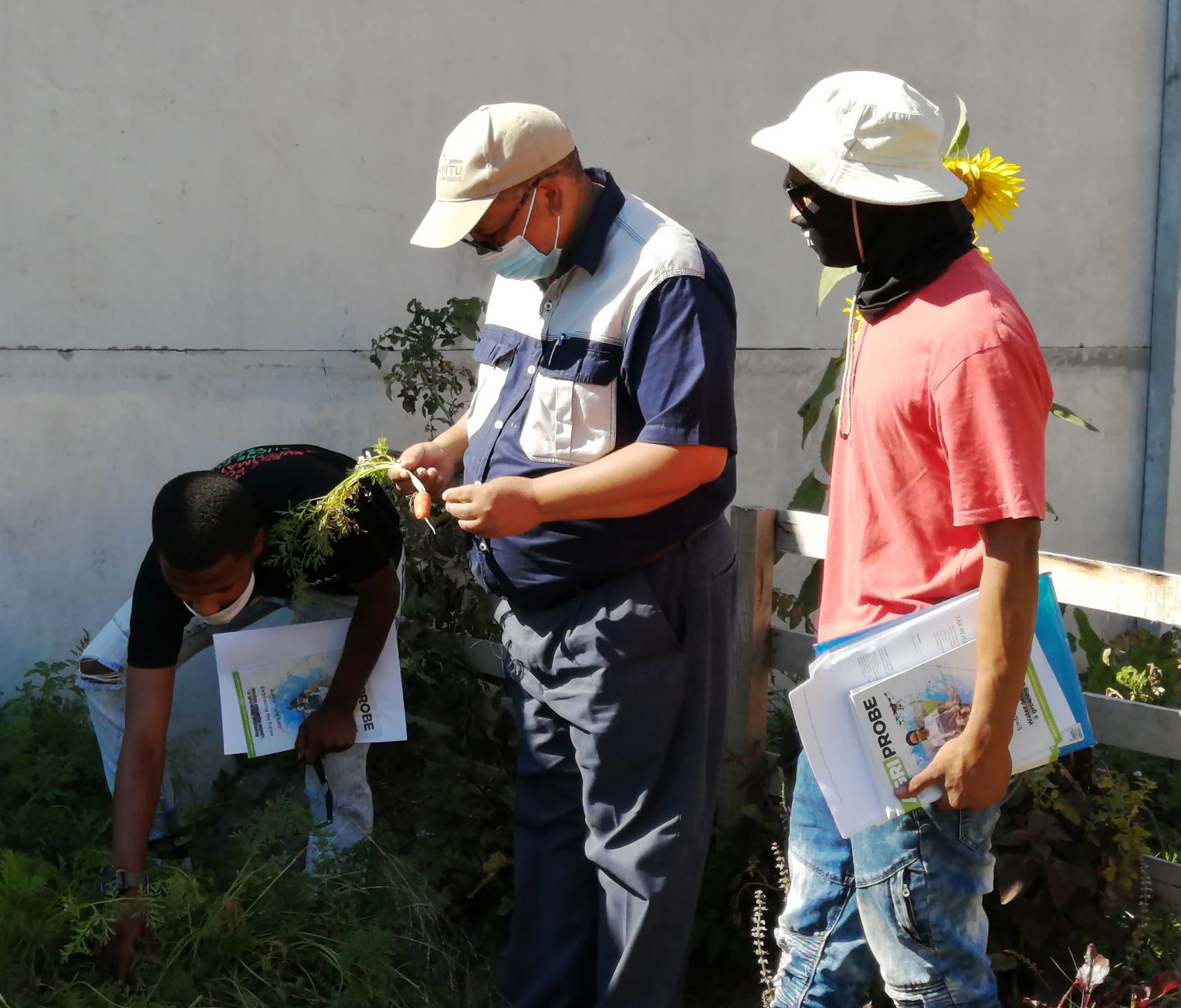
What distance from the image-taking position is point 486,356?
2.78 m

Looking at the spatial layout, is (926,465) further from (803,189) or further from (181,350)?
(181,350)

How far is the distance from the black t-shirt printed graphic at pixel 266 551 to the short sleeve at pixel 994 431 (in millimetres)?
1649

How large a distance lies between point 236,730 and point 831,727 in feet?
5.57

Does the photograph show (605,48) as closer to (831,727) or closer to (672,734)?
(672,734)

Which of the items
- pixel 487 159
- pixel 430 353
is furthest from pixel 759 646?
pixel 487 159

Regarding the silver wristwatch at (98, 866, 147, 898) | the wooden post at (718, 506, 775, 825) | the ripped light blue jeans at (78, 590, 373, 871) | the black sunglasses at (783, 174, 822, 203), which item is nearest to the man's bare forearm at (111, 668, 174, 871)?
the silver wristwatch at (98, 866, 147, 898)

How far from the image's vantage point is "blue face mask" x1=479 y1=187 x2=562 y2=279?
2.53 m

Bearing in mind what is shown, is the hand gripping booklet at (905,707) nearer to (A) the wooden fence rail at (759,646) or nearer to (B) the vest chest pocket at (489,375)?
(B) the vest chest pocket at (489,375)

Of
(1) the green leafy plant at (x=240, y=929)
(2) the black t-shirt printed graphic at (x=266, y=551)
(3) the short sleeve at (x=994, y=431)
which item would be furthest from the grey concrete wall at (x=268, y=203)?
(3) the short sleeve at (x=994, y=431)

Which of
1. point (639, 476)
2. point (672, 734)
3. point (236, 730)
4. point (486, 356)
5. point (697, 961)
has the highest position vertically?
point (486, 356)

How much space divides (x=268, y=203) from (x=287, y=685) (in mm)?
1689

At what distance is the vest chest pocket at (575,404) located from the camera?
2.47 meters

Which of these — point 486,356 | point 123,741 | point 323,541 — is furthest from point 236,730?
point 486,356

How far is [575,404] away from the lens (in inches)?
98.0
